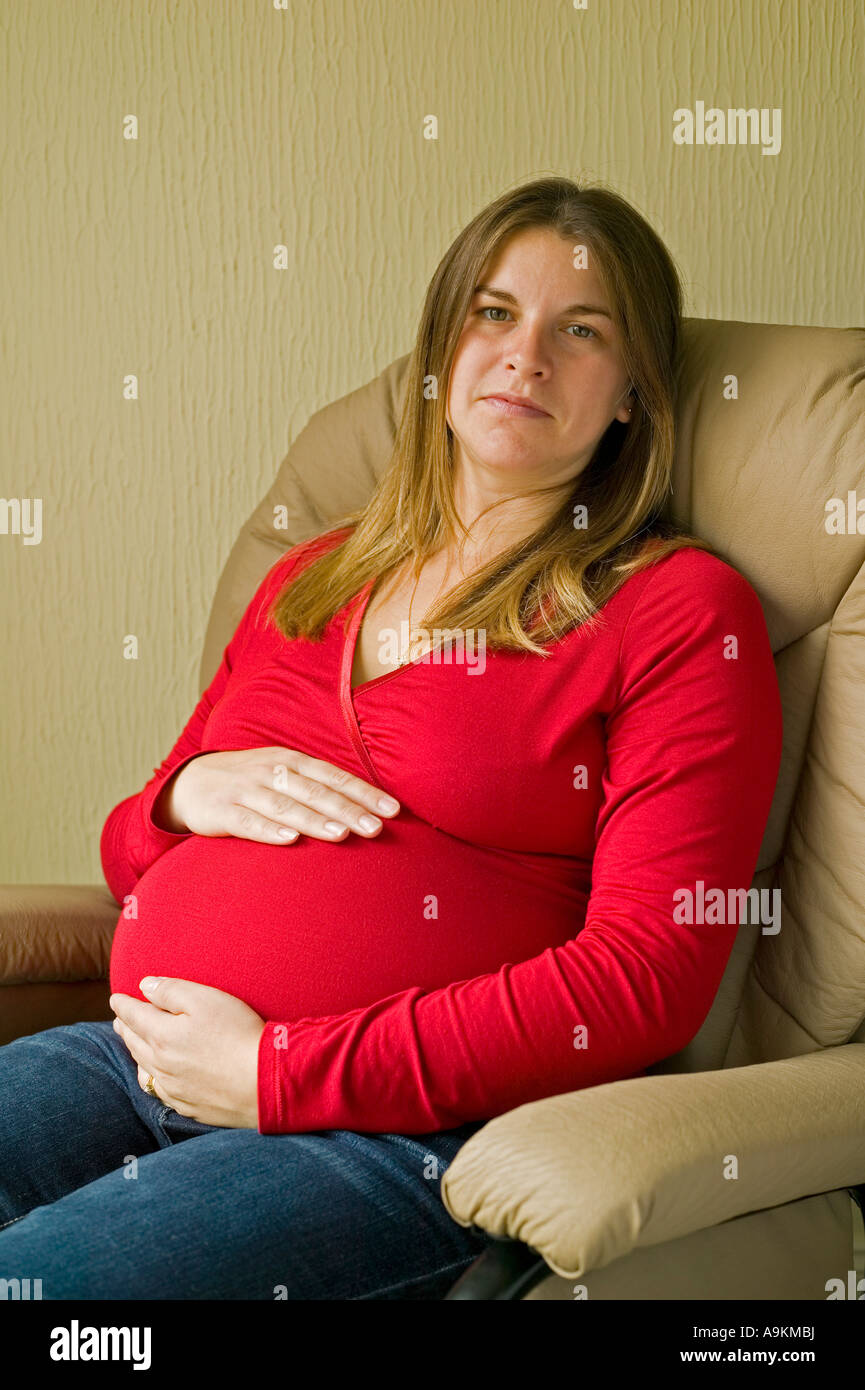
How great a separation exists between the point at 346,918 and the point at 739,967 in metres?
0.39

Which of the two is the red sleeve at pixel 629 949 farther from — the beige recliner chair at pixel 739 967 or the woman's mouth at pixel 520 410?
the woman's mouth at pixel 520 410

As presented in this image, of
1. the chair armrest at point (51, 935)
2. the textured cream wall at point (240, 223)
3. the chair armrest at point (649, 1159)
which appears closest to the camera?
the chair armrest at point (649, 1159)

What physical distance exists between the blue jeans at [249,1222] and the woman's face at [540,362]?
2.03ft

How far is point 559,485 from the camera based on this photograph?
4.27 feet

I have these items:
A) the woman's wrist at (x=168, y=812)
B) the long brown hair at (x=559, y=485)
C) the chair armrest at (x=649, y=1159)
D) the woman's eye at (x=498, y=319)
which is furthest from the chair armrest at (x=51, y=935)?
the woman's eye at (x=498, y=319)

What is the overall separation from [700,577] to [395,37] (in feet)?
2.98

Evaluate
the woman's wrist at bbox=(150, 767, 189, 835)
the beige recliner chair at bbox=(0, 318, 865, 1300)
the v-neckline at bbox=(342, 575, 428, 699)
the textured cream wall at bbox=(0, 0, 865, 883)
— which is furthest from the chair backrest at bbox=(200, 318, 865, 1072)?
the woman's wrist at bbox=(150, 767, 189, 835)

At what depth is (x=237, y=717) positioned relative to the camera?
4.24 feet

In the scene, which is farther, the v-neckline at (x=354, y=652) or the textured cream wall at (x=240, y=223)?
the textured cream wall at (x=240, y=223)

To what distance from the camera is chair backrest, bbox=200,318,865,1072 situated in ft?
3.78

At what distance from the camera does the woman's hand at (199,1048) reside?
101 cm

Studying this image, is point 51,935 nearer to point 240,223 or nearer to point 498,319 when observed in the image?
point 498,319
